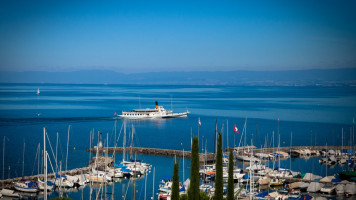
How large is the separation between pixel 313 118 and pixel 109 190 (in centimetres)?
7423

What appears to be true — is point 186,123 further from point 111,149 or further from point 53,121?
point 111,149

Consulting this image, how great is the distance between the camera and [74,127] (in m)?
79.4

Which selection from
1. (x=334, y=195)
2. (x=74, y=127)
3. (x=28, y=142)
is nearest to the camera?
(x=334, y=195)

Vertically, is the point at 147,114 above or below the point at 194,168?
above

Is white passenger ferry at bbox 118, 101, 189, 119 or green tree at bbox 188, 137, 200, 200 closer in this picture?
green tree at bbox 188, 137, 200, 200

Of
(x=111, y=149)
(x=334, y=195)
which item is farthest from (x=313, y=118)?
(x=334, y=195)

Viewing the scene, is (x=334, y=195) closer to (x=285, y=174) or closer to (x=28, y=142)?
(x=285, y=174)

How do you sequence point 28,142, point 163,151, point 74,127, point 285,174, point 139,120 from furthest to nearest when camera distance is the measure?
1. point 139,120
2. point 74,127
3. point 28,142
4. point 163,151
5. point 285,174

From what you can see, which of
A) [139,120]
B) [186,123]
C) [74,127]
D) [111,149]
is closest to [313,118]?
[186,123]

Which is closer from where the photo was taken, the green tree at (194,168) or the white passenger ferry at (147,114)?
the green tree at (194,168)

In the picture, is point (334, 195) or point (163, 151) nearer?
point (334, 195)

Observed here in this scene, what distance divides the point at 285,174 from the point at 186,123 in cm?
5280

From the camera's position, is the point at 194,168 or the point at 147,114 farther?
the point at 147,114

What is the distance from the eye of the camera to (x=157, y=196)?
32781 mm
